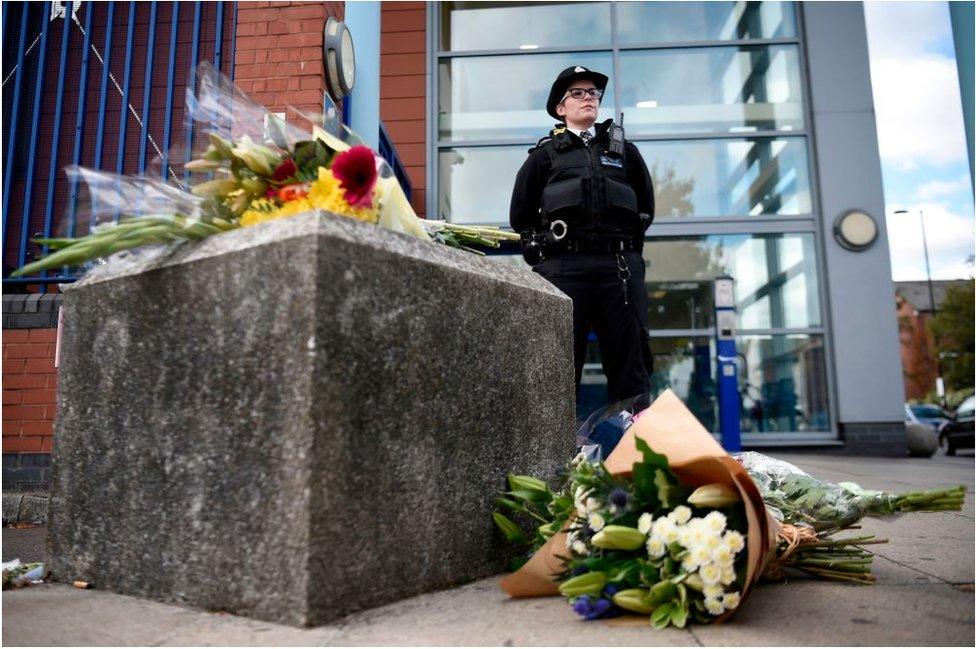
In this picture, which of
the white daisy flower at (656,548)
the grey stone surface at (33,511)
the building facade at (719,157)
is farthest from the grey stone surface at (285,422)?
the building facade at (719,157)

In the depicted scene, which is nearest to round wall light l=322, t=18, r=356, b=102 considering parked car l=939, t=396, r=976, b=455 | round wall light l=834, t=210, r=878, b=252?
round wall light l=834, t=210, r=878, b=252

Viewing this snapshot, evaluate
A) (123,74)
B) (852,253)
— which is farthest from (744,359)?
(123,74)

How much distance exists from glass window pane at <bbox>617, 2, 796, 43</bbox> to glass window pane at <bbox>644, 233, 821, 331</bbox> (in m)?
2.61

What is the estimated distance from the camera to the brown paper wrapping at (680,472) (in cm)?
164

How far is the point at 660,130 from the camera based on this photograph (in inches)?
356

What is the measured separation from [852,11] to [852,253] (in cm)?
300

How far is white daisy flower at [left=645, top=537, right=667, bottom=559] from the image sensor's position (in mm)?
1660

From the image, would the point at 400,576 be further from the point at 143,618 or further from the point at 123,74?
the point at 123,74

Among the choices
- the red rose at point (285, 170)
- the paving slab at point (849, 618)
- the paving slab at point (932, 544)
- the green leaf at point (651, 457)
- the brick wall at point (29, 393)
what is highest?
the red rose at point (285, 170)

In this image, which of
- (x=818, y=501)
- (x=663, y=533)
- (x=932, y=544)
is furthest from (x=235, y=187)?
(x=932, y=544)

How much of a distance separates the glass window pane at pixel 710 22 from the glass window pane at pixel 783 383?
12.6 ft

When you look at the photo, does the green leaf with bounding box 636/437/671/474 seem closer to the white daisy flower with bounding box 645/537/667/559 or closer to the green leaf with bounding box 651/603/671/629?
the white daisy flower with bounding box 645/537/667/559

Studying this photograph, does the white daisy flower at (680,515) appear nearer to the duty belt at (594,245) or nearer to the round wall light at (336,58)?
the duty belt at (594,245)

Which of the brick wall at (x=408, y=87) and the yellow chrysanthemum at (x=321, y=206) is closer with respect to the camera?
the yellow chrysanthemum at (x=321, y=206)
